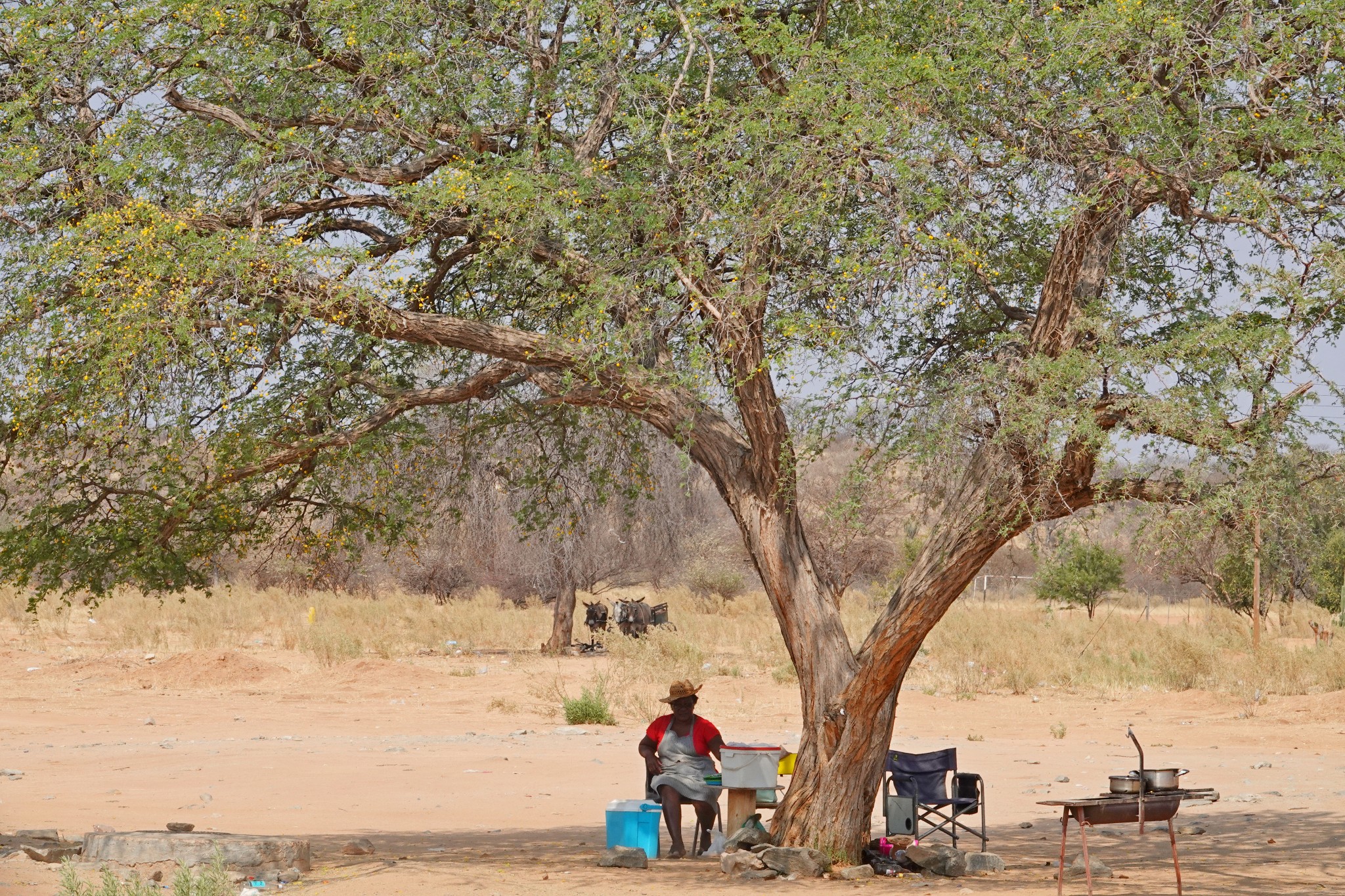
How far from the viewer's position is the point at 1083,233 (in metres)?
8.48

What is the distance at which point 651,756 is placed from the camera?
10.6 meters

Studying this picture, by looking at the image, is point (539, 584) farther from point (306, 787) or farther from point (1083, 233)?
point (1083, 233)

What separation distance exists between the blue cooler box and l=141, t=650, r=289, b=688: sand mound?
15.3m

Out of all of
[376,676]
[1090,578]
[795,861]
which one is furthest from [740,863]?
[1090,578]

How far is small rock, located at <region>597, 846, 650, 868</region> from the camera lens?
987 centimetres

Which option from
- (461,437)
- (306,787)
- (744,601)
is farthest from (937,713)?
(744,601)

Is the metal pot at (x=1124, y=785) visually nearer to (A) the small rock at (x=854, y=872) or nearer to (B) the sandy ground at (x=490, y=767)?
(B) the sandy ground at (x=490, y=767)

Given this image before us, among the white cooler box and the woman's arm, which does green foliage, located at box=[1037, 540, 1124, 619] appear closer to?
the woman's arm

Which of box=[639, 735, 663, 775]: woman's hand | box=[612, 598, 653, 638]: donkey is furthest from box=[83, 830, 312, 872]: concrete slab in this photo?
box=[612, 598, 653, 638]: donkey

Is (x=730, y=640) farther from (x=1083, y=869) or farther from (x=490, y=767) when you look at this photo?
(x=1083, y=869)

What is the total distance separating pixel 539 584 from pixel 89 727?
48.3 feet

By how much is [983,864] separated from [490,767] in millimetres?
7364

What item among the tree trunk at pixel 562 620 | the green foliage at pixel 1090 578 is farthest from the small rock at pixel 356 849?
the green foliage at pixel 1090 578

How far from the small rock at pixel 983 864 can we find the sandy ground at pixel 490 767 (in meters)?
0.13
